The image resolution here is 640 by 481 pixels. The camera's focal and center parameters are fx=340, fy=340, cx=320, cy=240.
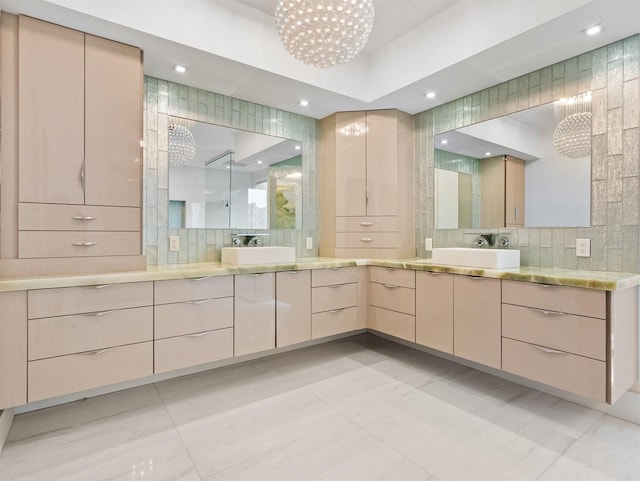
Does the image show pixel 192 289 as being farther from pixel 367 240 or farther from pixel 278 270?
pixel 367 240

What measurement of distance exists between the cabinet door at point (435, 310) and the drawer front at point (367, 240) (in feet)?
2.25

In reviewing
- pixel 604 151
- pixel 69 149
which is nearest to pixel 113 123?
pixel 69 149

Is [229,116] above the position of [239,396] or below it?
above

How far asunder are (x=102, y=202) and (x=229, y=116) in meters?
1.38

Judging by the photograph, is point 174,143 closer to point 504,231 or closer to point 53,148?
point 53,148

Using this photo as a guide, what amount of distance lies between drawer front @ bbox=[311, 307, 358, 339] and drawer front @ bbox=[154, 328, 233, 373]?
77 centimetres

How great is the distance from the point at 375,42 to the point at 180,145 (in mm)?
1919

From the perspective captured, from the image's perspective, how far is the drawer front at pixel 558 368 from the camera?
6.10ft

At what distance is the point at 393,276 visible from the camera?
3.03 m

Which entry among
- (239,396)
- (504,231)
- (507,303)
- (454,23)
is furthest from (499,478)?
(454,23)

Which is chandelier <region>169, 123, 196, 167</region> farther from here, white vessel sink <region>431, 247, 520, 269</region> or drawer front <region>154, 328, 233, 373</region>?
white vessel sink <region>431, 247, 520, 269</region>

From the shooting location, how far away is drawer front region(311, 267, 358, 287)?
2.95 meters

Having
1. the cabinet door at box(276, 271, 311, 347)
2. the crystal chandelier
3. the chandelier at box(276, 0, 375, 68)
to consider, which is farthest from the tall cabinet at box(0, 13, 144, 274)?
the crystal chandelier

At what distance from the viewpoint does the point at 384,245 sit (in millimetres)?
3457
